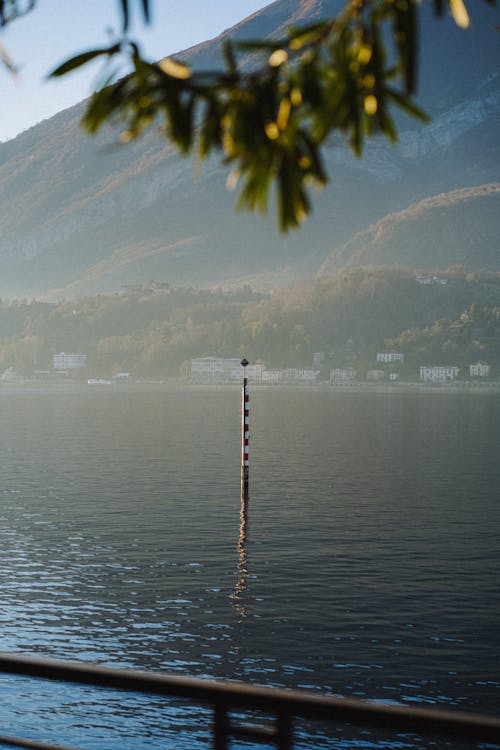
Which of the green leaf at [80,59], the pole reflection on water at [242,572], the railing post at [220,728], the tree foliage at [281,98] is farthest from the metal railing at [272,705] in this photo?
the pole reflection on water at [242,572]

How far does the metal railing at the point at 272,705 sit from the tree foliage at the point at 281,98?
1.55 m

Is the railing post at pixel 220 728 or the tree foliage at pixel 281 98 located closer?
the tree foliage at pixel 281 98

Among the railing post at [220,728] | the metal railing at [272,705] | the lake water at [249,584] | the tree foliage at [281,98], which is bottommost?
the lake water at [249,584]

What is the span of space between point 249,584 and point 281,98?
24182 mm

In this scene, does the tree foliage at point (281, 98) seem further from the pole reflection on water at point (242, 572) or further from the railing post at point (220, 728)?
the pole reflection on water at point (242, 572)

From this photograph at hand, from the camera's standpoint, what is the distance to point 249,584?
87.1 feet

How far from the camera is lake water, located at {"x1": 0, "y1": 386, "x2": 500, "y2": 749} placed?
18062mm

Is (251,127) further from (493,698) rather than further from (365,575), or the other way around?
(365,575)

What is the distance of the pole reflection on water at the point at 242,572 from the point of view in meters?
23.9

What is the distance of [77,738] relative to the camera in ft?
52.7

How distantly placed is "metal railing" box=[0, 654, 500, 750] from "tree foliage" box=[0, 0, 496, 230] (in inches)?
60.9

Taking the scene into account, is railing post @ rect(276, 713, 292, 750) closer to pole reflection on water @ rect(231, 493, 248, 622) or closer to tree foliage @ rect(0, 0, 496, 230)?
tree foliage @ rect(0, 0, 496, 230)

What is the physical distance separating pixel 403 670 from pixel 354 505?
1002 inches

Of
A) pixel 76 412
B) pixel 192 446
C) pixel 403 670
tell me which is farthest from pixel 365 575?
pixel 76 412
